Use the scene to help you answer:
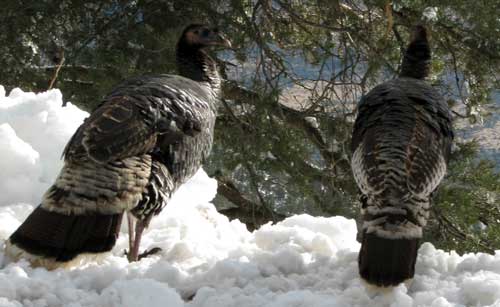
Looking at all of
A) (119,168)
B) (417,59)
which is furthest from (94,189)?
→ (417,59)

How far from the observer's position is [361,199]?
4.25 meters

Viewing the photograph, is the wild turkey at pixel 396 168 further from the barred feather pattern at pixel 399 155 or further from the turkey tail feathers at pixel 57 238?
the turkey tail feathers at pixel 57 238

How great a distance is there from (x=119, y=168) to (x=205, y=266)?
693 mm

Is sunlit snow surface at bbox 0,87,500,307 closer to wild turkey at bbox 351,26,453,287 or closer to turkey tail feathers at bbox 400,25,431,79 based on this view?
wild turkey at bbox 351,26,453,287

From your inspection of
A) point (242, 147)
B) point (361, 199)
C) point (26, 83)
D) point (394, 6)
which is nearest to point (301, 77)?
point (242, 147)

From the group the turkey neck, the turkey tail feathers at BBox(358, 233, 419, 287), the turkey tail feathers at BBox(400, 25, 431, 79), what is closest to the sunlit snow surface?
the turkey tail feathers at BBox(358, 233, 419, 287)

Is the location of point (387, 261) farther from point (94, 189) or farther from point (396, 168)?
point (94, 189)

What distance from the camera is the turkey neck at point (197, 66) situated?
581 cm

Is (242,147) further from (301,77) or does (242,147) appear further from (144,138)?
(144,138)

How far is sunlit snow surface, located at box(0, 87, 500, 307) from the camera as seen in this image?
3.57 metres

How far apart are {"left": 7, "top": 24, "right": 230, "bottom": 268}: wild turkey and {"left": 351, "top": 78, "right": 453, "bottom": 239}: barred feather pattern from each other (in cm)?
104

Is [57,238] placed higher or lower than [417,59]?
lower

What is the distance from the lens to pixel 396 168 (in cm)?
399

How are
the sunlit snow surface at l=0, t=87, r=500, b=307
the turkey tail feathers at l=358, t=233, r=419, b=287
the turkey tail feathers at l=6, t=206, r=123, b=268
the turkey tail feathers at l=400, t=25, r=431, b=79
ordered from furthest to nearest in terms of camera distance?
the turkey tail feathers at l=400, t=25, r=431, b=79, the turkey tail feathers at l=6, t=206, r=123, b=268, the turkey tail feathers at l=358, t=233, r=419, b=287, the sunlit snow surface at l=0, t=87, r=500, b=307
